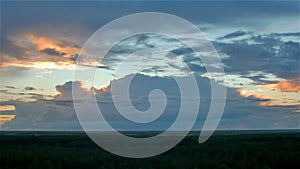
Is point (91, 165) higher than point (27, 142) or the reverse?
higher

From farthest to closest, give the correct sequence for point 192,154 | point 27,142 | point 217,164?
point 27,142 → point 192,154 → point 217,164

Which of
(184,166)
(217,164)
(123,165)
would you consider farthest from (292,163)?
(123,165)

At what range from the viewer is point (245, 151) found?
43531 millimetres

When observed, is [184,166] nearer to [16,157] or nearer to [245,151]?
[245,151]

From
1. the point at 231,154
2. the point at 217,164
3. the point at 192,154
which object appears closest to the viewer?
the point at 217,164

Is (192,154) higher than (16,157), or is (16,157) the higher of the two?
(16,157)

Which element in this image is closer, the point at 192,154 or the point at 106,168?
the point at 106,168

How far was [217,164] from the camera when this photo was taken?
114 ft

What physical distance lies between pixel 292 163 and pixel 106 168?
14.2 meters

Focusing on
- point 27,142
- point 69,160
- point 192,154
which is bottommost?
point 27,142

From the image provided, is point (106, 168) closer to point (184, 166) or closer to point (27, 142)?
point (184, 166)

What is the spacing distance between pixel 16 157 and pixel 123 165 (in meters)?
8.98

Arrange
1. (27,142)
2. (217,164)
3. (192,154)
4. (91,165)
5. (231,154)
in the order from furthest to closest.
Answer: (27,142) < (192,154) < (231,154) < (91,165) < (217,164)

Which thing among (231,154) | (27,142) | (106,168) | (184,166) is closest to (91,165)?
(106,168)
